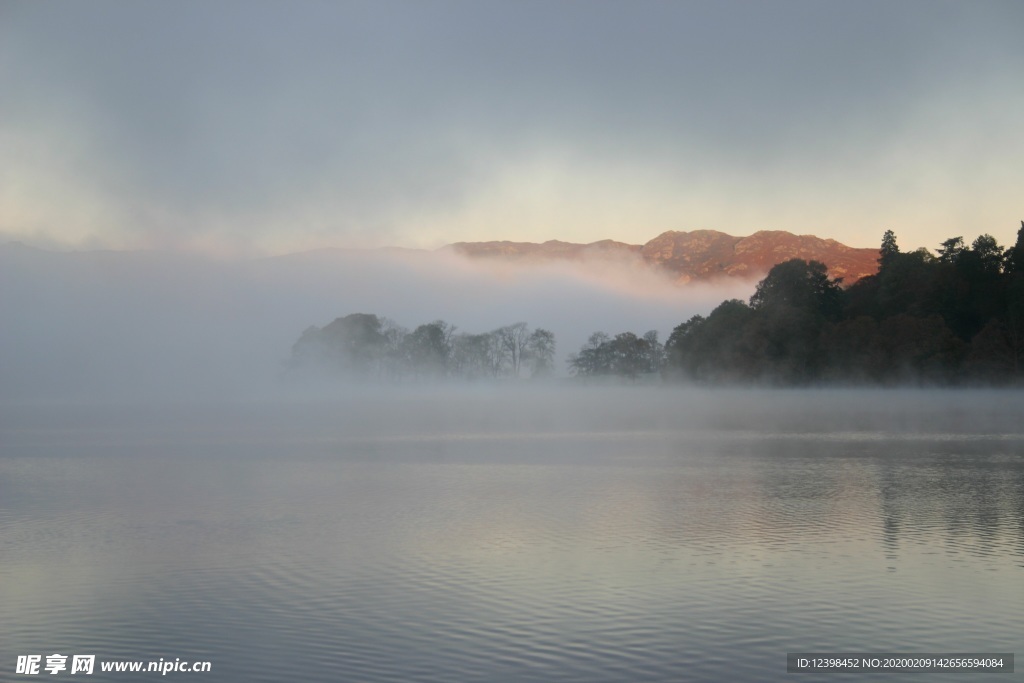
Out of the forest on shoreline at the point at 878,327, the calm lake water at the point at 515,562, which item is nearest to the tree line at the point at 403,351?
the forest on shoreline at the point at 878,327

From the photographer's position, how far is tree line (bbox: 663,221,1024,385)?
90500 millimetres

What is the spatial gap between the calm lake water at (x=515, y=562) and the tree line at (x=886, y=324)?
200 feet

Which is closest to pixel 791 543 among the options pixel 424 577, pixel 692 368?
pixel 424 577

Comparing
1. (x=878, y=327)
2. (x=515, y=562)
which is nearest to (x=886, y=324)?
(x=878, y=327)

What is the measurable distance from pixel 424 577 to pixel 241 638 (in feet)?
12.7

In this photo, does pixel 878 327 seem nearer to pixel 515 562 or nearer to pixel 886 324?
pixel 886 324

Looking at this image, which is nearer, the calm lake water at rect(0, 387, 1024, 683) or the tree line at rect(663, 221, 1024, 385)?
the calm lake water at rect(0, 387, 1024, 683)

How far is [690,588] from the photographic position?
14.5m

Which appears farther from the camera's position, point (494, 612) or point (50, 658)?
point (494, 612)

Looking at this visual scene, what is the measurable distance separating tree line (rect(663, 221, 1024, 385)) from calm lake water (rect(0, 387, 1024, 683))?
60963 mm

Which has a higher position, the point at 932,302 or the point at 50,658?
the point at 932,302

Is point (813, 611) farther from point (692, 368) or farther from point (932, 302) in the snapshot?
point (692, 368)

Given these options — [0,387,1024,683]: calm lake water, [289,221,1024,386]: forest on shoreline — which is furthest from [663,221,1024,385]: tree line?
[0,387,1024,683]: calm lake water

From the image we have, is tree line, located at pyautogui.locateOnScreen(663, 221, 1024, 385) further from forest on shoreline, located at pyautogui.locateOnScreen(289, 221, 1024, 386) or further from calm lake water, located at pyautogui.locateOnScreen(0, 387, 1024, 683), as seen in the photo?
calm lake water, located at pyautogui.locateOnScreen(0, 387, 1024, 683)
